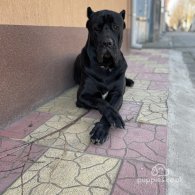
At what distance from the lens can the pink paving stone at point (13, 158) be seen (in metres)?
1.92

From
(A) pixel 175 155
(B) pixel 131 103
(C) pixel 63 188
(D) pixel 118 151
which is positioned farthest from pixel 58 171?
(B) pixel 131 103

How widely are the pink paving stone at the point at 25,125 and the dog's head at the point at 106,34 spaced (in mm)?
921

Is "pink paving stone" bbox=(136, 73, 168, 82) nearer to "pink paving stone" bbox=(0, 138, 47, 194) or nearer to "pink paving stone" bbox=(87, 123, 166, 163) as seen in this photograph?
"pink paving stone" bbox=(87, 123, 166, 163)

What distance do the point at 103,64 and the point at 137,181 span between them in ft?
5.29

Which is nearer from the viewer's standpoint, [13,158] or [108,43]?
[13,158]

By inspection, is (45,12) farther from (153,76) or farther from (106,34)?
(153,76)

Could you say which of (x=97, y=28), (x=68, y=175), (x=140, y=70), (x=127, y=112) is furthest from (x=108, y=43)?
(x=140, y=70)

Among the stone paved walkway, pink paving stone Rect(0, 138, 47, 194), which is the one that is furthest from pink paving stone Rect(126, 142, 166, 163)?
pink paving stone Rect(0, 138, 47, 194)

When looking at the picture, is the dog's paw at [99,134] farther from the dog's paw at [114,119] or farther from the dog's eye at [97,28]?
the dog's eye at [97,28]

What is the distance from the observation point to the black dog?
9.49 feet

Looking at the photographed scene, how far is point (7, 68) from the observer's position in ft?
8.84

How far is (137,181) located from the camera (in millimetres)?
1848

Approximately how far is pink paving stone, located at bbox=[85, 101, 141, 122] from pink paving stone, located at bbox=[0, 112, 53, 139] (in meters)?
0.49

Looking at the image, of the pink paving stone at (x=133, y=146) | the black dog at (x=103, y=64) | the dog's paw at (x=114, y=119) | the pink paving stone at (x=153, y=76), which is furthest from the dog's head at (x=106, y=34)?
the pink paving stone at (x=153, y=76)
